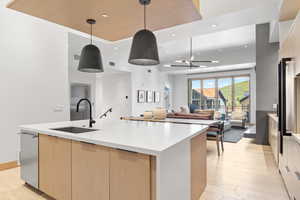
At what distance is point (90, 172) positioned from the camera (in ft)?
5.37

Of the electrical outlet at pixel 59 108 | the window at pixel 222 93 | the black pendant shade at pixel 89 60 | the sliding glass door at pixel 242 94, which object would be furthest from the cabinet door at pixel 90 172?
the sliding glass door at pixel 242 94

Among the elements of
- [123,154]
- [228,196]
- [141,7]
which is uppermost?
[141,7]

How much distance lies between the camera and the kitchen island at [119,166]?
1.31 metres

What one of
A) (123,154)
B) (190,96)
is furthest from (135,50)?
(190,96)

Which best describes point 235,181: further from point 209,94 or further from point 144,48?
point 209,94

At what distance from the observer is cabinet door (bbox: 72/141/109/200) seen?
154 cm

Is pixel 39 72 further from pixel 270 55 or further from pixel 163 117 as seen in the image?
pixel 270 55

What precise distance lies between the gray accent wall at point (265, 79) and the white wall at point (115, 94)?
5.56 meters

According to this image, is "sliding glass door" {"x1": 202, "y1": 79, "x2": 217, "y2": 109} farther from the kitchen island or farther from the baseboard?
the baseboard

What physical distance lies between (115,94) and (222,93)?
6473 mm

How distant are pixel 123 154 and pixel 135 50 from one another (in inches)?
42.8

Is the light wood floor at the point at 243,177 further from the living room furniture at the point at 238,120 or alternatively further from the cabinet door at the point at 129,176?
the living room furniture at the point at 238,120

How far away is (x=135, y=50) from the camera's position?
1.83m

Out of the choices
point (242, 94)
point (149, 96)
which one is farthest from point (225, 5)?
point (242, 94)
